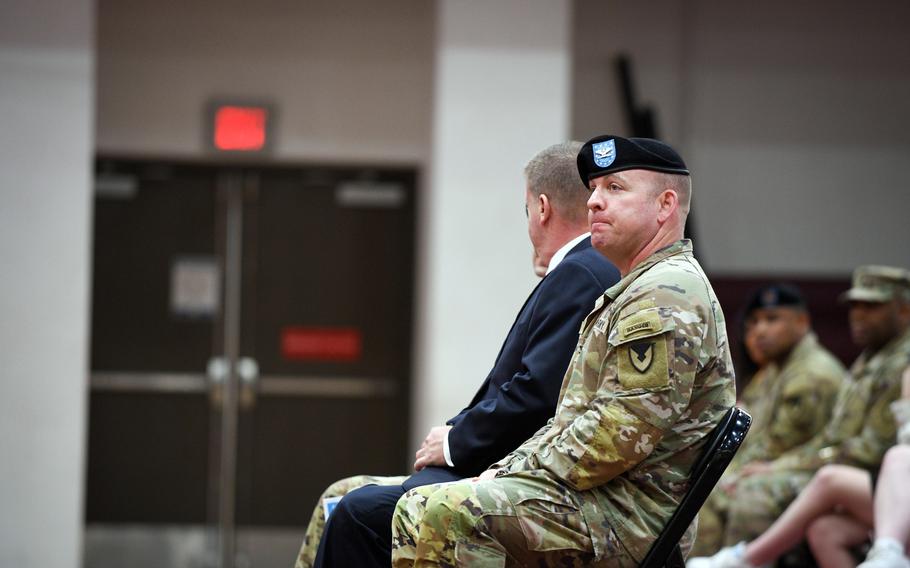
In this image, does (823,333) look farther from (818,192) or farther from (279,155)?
(279,155)

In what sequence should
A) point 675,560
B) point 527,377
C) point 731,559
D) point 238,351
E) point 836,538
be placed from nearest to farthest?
point 675,560 < point 527,377 < point 836,538 < point 731,559 < point 238,351

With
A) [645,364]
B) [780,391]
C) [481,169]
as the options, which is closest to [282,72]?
[481,169]

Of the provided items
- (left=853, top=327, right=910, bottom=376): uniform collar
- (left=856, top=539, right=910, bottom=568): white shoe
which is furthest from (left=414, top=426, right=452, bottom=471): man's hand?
(left=853, top=327, right=910, bottom=376): uniform collar

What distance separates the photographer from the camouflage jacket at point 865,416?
4.59 m

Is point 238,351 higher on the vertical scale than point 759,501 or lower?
higher

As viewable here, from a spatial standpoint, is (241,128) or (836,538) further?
(241,128)

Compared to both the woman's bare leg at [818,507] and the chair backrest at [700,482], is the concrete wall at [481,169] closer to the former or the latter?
the woman's bare leg at [818,507]

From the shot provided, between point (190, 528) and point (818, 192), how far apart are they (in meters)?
4.30

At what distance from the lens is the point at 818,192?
7.14 m

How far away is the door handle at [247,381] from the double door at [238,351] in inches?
0.5

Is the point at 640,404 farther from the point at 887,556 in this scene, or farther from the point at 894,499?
the point at 894,499

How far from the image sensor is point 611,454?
2.41 meters

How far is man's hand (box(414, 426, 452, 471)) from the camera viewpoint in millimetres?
3020

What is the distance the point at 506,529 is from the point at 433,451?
62 cm
